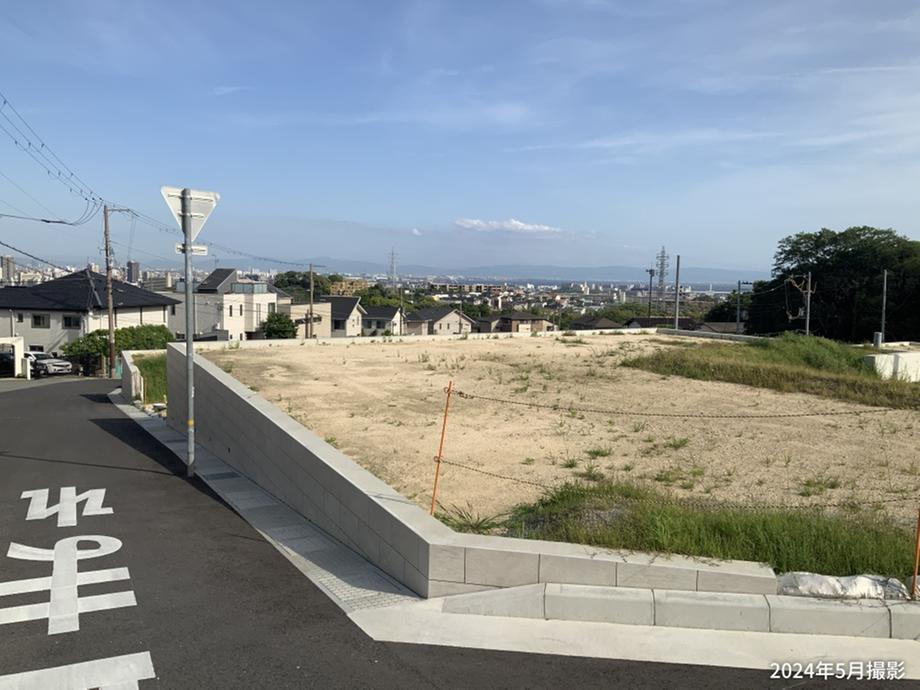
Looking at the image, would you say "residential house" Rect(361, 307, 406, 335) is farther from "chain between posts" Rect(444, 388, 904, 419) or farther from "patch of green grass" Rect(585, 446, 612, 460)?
"patch of green grass" Rect(585, 446, 612, 460)

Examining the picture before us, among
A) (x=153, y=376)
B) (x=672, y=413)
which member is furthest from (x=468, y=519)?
(x=153, y=376)

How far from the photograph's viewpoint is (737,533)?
17.8ft

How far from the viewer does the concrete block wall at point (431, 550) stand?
190 inches

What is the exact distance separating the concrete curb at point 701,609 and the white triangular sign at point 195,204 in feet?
22.3

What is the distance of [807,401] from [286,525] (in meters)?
11.1

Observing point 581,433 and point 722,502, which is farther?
point 581,433

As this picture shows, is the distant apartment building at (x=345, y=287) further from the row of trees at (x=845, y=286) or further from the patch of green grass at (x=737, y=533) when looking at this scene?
the patch of green grass at (x=737, y=533)

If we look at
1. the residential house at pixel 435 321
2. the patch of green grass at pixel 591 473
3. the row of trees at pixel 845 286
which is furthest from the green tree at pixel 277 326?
the patch of green grass at pixel 591 473

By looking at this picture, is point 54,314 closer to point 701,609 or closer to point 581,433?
point 581,433

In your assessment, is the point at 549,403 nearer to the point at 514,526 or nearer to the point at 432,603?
the point at 514,526

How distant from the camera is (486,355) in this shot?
20.8 meters

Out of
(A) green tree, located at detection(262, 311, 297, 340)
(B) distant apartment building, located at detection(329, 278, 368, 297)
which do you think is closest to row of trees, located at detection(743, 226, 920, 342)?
(A) green tree, located at detection(262, 311, 297, 340)

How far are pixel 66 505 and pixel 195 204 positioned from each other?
164 inches

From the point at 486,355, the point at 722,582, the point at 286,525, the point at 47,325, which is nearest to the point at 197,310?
the point at 47,325
